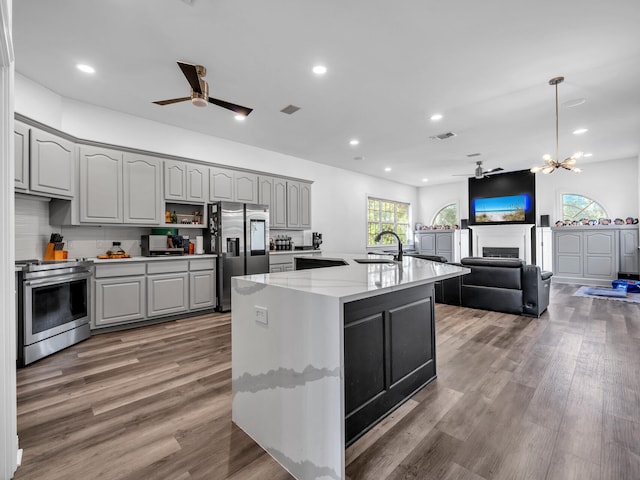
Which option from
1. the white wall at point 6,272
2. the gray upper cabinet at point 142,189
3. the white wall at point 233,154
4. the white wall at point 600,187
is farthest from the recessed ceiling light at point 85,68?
the white wall at point 600,187

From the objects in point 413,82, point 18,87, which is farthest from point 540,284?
point 18,87

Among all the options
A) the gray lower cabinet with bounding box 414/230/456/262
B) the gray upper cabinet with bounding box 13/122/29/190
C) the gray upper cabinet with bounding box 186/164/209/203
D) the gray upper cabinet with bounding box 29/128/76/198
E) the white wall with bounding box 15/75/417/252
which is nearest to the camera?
the gray upper cabinet with bounding box 13/122/29/190

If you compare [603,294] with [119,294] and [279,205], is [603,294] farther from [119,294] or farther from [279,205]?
[119,294]

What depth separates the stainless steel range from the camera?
2.85 metres

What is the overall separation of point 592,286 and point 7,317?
31.0 ft

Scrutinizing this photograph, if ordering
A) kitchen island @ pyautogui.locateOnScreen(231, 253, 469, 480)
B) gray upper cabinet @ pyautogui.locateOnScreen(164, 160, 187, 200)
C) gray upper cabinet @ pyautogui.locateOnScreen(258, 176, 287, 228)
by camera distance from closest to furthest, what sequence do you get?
kitchen island @ pyautogui.locateOnScreen(231, 253, 469, 480) < gray upper cabinet @ pyautogui.locateOnScreen(164, 160, 187, 200) < gray upper cabinet @ pyautogui.locateOnScreen(258, 176, 287, 228)

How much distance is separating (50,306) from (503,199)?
982cm

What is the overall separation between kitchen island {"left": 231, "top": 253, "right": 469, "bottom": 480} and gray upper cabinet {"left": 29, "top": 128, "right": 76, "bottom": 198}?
2988 millimetres

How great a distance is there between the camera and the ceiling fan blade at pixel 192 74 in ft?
8.43

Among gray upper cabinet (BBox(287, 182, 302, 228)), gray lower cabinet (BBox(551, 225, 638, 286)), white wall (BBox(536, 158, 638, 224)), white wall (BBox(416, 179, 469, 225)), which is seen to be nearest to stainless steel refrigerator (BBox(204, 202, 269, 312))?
gray upper cabinet (BBox(287, 182, 302, 228))

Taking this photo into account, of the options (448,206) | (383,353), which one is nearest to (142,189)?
(383,353)

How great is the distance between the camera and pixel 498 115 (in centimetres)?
443

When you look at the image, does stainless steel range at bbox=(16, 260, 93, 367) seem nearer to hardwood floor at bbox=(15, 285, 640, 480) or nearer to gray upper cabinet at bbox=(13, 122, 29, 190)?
hardwood floor at bbox=(15, 285, 640, 480)

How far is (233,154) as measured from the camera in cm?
554
